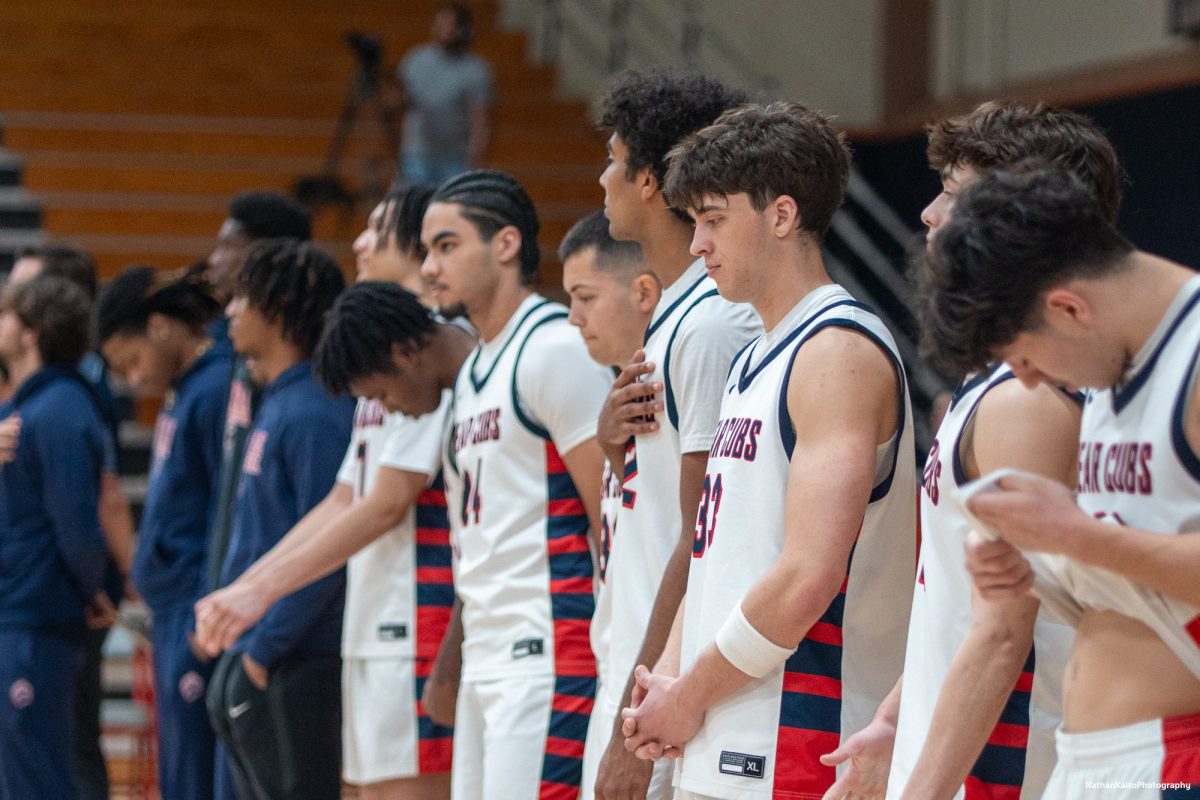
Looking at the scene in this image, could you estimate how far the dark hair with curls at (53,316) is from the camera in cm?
550

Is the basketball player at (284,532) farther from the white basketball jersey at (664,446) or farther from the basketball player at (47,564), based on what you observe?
the white basketball jersey at (664,446)

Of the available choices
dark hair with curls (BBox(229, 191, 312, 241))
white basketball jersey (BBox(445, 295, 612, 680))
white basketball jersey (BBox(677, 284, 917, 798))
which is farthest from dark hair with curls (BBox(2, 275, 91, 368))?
white basketball jersey (BBox(677, 284, 917, 798))

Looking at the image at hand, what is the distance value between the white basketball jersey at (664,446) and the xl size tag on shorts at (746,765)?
1.53 feet

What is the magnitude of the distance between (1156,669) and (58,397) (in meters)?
4.30

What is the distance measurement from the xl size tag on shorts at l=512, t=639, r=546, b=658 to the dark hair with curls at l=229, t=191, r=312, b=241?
2161 mm

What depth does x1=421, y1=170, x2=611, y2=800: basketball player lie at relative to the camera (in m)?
3.29

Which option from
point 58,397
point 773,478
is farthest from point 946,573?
point 58,397

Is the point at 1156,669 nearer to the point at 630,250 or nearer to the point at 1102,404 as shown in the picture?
the point at 1102,404

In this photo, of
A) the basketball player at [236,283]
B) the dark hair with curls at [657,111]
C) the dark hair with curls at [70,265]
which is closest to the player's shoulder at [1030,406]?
the dark hair with curls at [657,111]

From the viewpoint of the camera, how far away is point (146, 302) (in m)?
5.38

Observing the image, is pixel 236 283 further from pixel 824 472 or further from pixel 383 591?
pixel 824 472

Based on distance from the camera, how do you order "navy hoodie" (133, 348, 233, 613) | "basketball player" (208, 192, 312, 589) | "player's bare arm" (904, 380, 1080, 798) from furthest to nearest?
"navy hoodie" (133, 348, 233, 613) < "basketball player" (208, 192, 312, 589) < "player's bare arm" (904, 380, 1080, 798)

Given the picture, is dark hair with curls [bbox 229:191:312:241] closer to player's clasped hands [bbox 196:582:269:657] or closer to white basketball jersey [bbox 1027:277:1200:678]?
player's clasped hands [bbox 196:582:269:657]

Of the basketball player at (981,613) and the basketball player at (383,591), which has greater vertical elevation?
the basketball player at (981,613)
